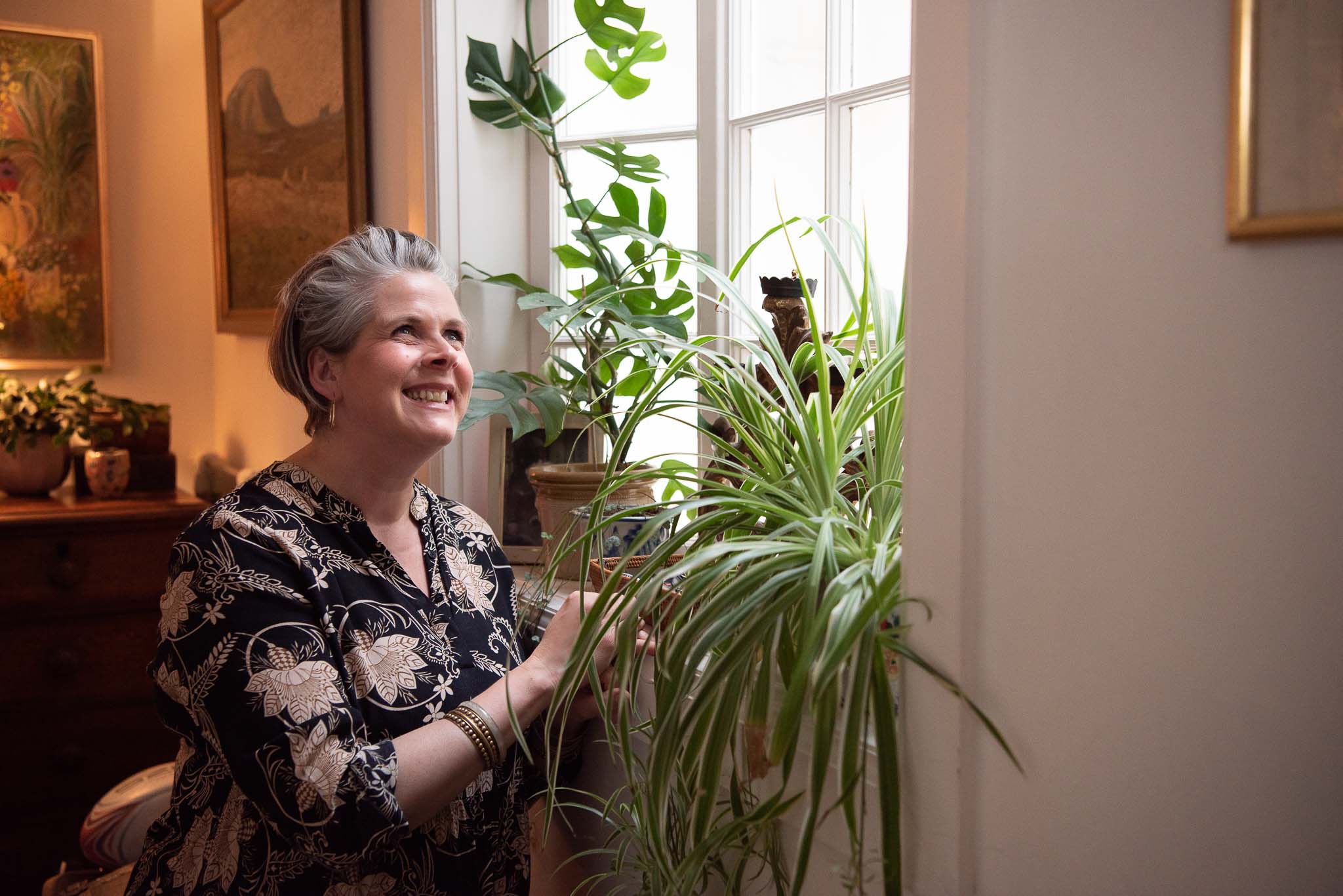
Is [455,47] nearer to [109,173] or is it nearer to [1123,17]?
[1123,17]

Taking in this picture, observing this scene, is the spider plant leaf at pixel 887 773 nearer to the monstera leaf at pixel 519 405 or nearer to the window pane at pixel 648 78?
the monstera leaf at pixel 519 405

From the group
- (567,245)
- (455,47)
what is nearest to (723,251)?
(567,245)

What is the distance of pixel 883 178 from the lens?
1.57m

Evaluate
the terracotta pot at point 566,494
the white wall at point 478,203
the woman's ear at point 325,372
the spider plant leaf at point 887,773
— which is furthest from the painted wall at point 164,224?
the spider plant leaf at point 887,773

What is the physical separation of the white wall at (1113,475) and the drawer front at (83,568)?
260 cm

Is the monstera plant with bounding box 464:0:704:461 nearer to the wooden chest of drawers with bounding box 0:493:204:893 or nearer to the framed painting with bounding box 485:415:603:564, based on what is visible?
the framed painting with bounding box 485:415:603:564

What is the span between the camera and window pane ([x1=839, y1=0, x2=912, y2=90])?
1.52m

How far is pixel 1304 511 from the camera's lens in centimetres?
73

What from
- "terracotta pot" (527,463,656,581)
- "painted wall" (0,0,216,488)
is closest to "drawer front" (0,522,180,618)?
"painted wall" (0,0,216,488)

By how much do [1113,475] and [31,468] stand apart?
3135mm

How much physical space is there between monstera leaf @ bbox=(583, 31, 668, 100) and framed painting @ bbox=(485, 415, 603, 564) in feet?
2.04

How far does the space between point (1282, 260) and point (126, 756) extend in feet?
10.2

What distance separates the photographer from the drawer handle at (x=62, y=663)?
2.87 metres

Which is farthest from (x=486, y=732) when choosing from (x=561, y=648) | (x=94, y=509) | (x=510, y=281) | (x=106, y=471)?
(x=106, y=471)
